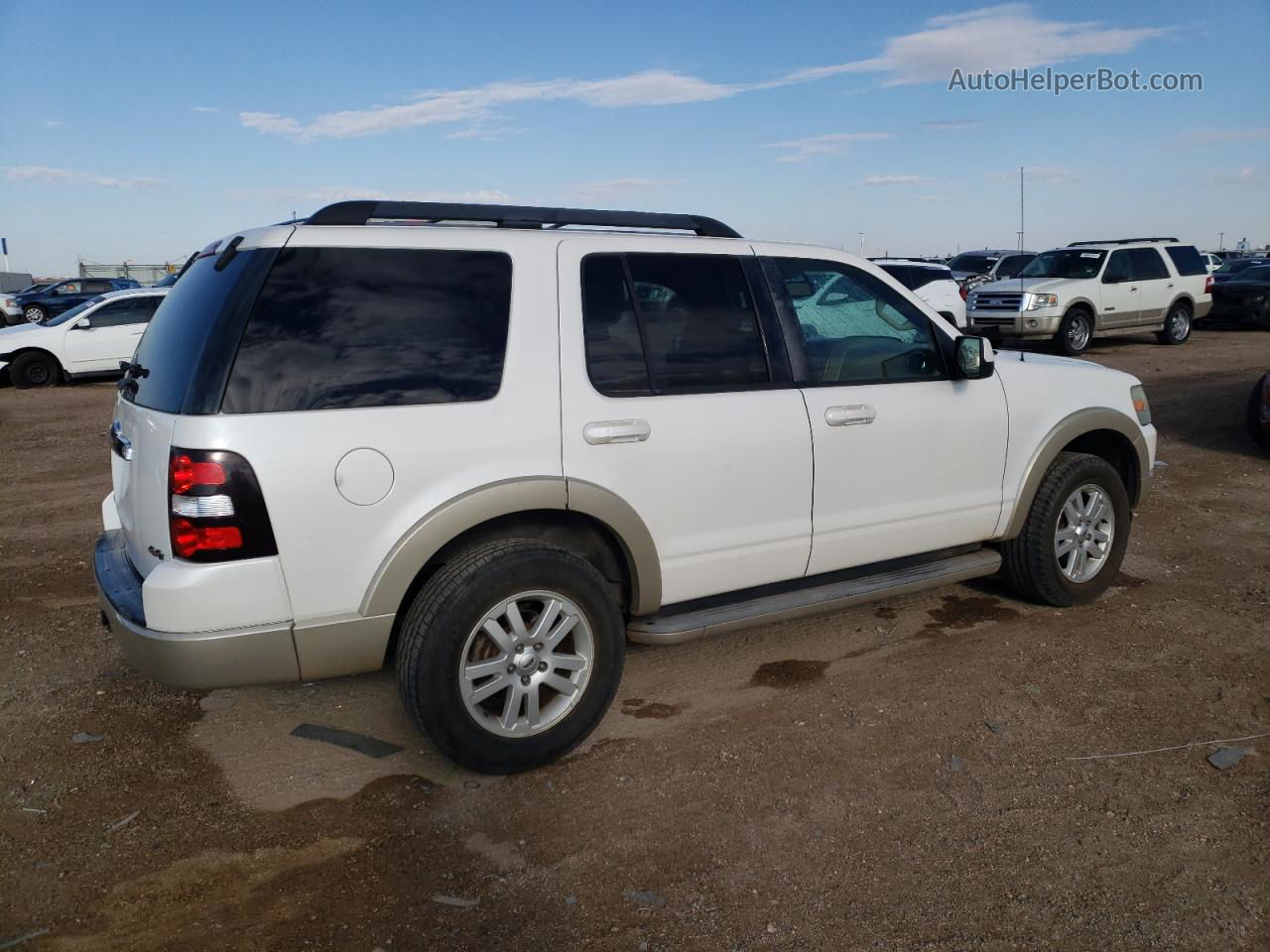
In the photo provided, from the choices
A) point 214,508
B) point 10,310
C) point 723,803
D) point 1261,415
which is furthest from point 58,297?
point 723,803

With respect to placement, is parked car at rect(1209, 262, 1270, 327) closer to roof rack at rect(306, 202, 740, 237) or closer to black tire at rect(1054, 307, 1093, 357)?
black tire at rect(1054, 307, 1093, 357)

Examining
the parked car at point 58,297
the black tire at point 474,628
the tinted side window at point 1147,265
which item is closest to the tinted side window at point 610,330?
the black tire at point 474,628

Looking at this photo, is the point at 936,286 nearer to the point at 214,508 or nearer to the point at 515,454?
the point at 515,454

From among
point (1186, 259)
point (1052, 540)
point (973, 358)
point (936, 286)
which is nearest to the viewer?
point (973, 358)

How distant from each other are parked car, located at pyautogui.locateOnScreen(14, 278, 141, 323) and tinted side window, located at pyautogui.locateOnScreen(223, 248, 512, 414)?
24587 millimetres

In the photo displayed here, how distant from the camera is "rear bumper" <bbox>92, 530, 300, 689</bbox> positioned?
2.98 metres

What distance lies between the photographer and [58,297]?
87.1 ft

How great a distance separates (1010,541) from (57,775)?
14.3 ft

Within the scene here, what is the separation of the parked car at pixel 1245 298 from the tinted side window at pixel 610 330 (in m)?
21.0

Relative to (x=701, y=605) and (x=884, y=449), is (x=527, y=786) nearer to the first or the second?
(x=701, y=605)

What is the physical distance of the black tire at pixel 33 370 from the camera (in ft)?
50.9

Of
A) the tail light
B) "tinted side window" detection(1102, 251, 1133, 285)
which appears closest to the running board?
the tail light

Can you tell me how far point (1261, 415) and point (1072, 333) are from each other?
8364 millimetres

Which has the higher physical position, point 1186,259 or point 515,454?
point 1186,259
